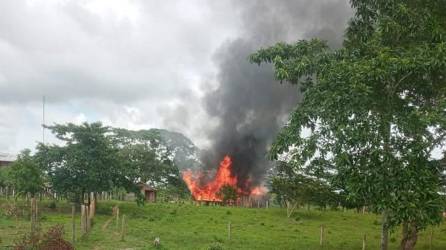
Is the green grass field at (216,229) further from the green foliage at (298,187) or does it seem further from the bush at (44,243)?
the bush at (44,243)

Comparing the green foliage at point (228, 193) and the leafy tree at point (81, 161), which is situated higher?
the leafy tree at point (81, 161)

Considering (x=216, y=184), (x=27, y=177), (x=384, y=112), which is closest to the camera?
(x=384, y=112)

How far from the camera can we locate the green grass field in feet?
96.6

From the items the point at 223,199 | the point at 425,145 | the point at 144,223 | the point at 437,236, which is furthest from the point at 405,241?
the point at 223,199

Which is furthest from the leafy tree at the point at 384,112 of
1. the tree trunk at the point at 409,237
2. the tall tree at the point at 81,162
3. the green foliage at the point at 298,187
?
the tall tree at the point at 81,162

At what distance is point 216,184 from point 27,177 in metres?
30.4

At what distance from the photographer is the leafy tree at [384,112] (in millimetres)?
18062

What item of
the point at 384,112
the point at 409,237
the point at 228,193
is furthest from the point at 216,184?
the point at 384,112

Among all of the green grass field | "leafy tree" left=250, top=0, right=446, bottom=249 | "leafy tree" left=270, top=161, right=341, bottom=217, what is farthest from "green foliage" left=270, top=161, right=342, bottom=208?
"leafy tree" left=250, top=0, right=446, bottom=249

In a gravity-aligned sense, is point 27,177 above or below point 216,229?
above

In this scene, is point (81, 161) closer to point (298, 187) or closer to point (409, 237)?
point (298, 187)

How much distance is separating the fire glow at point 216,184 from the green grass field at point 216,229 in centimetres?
1367

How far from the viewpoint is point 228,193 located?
6744 cm

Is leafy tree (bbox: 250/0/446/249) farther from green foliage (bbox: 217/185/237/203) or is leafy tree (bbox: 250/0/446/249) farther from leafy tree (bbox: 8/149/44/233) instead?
green foliage (bbox: 217/185/237/203)
